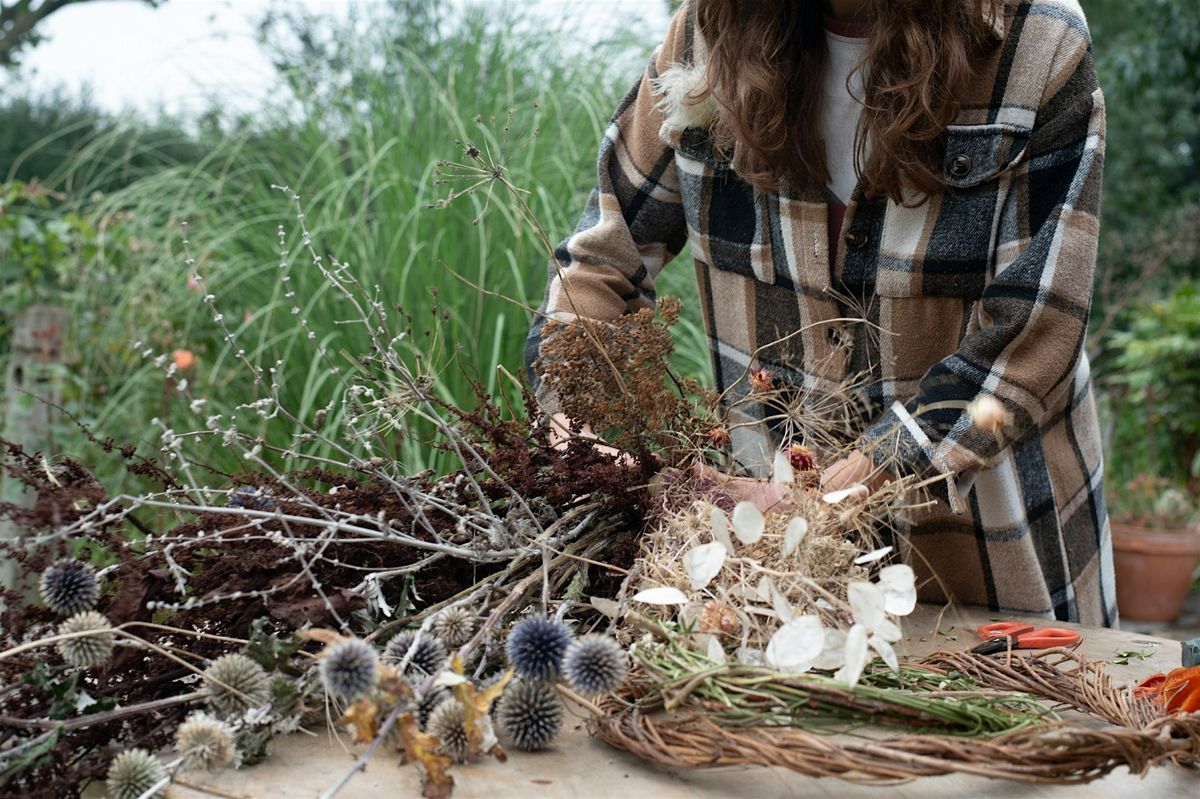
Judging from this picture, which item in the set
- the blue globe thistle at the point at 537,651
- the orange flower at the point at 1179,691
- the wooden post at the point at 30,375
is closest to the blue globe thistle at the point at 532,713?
the blue globe thistle at the point at 537,651

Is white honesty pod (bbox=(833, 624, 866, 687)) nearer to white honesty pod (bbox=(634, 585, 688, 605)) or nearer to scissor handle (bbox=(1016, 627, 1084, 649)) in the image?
white honesty pod (bbox=(634, 585, 688, 605))

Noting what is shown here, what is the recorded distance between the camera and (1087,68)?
1414 millimetres

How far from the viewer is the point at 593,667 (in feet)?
2.89

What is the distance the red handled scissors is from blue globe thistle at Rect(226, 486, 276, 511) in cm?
79

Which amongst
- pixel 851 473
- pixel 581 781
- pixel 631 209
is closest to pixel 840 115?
pixel 631 209

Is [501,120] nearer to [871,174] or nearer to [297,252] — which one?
[297,252]

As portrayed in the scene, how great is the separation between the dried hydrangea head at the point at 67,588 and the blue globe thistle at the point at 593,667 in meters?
0.43

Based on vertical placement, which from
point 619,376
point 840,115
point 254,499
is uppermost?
point 840,115

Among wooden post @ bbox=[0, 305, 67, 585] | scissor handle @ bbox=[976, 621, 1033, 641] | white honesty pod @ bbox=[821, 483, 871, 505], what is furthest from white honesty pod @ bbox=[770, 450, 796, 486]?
wooden post @ bbox=[0, 305, 67, 585]

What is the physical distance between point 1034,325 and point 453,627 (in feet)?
2.82

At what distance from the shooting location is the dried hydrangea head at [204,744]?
0.83 m

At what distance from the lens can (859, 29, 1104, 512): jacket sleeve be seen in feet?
4.31

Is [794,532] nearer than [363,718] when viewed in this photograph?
No

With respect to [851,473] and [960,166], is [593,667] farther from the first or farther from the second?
[960,166]
